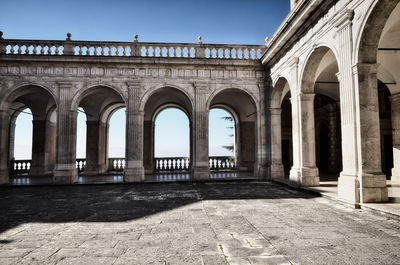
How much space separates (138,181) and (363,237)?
10.2 m

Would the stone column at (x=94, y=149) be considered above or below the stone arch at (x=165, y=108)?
below

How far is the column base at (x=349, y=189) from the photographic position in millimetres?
6379

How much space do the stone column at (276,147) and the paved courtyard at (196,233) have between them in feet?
17.8

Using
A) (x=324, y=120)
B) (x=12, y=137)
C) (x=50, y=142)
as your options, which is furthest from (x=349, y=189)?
(x=12, y=137)

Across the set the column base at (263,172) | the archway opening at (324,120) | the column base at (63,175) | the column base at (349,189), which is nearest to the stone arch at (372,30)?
the archway opening at (324,120)

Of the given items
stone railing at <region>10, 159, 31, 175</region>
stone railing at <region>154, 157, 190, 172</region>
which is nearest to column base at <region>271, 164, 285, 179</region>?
stone railing at <region>154, 157, 190, 172</region>

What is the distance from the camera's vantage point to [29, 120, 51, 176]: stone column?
15804 mm

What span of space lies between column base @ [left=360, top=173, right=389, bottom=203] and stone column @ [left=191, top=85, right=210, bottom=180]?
756 centimetres

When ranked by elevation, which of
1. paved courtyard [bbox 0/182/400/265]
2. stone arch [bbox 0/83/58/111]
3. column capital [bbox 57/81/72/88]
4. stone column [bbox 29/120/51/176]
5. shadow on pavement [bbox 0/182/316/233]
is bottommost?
shadow on pavement [bbox 0/182/316/233]

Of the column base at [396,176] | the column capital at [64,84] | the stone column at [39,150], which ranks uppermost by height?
the column capital at [64,84]

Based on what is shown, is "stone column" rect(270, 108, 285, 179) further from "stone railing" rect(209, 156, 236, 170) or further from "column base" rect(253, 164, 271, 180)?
"stone railing" rect(209, 156, 236, 170)

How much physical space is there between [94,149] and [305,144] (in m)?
13.7

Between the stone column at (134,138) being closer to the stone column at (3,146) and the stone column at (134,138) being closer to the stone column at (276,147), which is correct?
the stone column at (3,146)

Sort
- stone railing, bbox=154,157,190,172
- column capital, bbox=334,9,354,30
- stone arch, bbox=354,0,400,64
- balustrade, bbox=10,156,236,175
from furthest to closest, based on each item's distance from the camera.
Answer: stone railing, bbox=154,157,190,172
balustrade, bbox=10,156,236,175
column capital, bbox=334,9,354,30
stone arch, bbox=354,0,400,64
